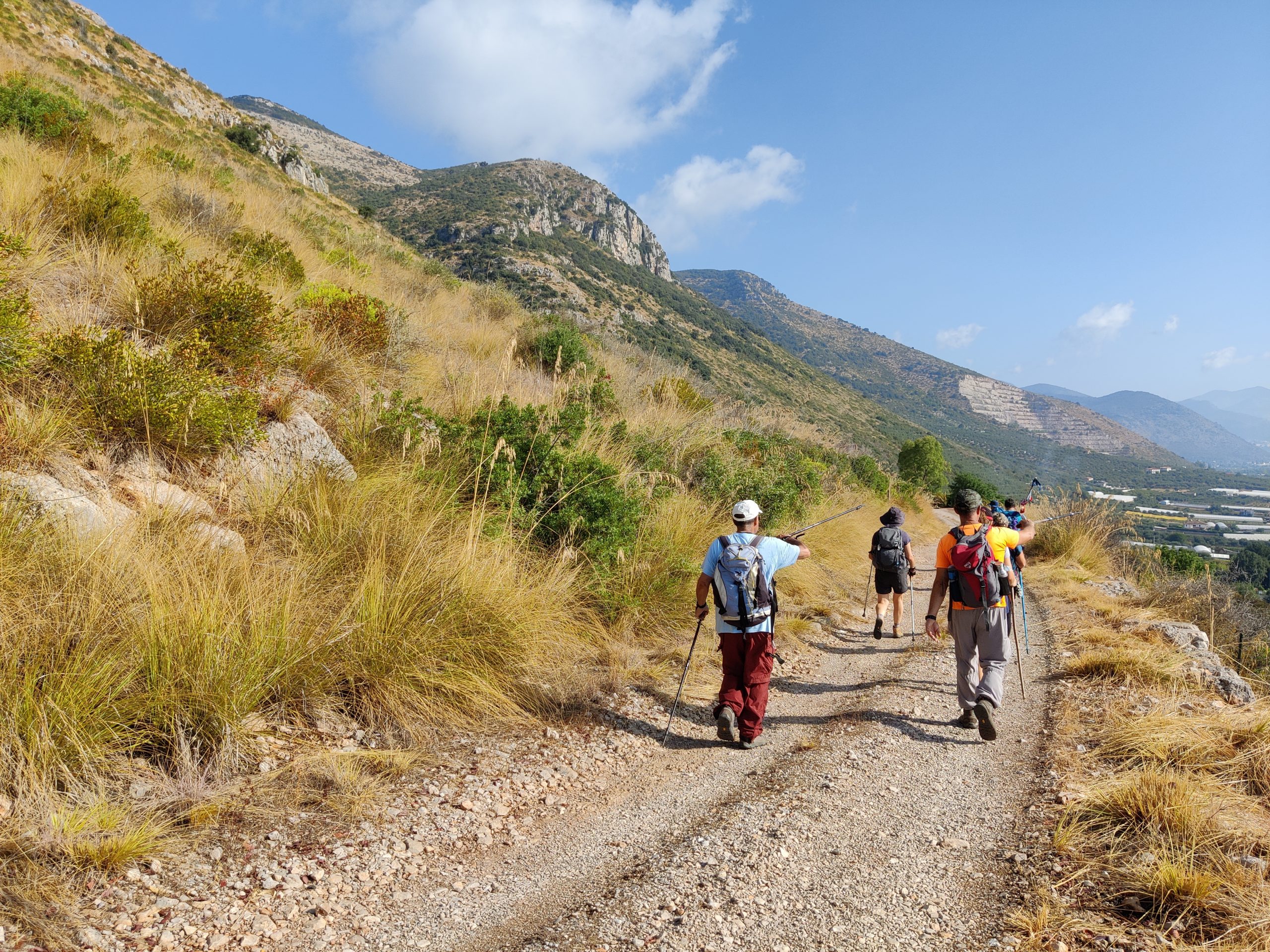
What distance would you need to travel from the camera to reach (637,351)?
16.7m

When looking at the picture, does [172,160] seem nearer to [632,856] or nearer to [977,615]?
[632,856]

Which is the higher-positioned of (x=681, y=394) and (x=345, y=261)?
(x=345, y=261)

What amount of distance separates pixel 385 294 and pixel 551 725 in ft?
27.5

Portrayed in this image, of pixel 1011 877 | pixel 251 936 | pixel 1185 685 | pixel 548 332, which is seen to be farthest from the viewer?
pixel 548 332

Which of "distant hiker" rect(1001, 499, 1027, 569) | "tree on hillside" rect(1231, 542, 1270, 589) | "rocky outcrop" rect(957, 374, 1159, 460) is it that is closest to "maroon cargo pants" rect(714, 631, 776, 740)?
"distant hiker" rect(1001, 499, 1027, 569)

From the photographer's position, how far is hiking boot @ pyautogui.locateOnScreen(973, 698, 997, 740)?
479cm

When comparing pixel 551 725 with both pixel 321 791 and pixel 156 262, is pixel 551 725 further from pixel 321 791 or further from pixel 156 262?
pixel 156 262

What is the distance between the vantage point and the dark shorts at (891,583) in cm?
805

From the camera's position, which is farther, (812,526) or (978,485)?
(978,485)

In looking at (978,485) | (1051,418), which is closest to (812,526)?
(978,485)

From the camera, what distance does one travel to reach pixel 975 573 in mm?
5113

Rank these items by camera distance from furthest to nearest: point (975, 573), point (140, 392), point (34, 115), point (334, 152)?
point (334, 152) → point (34, 115) → point (975, 573) → point (140, 392)

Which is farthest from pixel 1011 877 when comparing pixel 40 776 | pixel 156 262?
pixel 156 262

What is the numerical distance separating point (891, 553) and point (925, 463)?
31.8m
